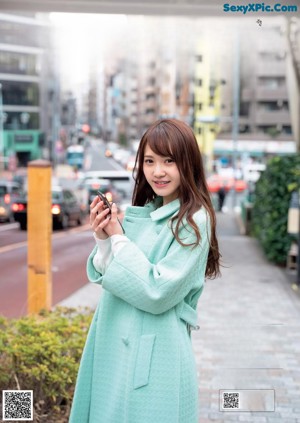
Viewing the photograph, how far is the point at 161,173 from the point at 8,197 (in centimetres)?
594

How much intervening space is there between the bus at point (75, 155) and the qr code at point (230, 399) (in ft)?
11.0

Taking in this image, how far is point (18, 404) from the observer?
304cm

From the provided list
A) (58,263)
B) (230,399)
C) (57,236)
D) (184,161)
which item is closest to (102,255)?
(184,161)

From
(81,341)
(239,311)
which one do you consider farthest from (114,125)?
(81,341)

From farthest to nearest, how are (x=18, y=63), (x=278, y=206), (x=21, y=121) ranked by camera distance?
1. (x=278, y=206)
2. (x=21, y=121)
3. (x=18, y=63)

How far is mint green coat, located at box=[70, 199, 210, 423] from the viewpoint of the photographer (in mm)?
1851

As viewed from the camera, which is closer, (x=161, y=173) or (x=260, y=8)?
(x=161, y=173)

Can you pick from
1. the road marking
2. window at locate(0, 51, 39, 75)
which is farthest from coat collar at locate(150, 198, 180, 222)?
the road marking

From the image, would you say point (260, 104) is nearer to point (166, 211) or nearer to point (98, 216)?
point (166, 211)

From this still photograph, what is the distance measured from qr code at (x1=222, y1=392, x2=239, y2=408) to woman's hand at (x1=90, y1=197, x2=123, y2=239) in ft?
4.92

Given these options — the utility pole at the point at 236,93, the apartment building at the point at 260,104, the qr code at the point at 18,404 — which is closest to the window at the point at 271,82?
the apartment building at the point at 260,104

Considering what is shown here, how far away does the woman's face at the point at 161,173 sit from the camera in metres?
1.94

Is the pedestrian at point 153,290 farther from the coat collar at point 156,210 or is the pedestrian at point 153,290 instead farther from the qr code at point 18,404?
the qr code at point 18,404

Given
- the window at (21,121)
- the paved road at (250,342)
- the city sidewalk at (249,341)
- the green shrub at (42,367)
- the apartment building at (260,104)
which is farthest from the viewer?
the apartment building at (260,104)
